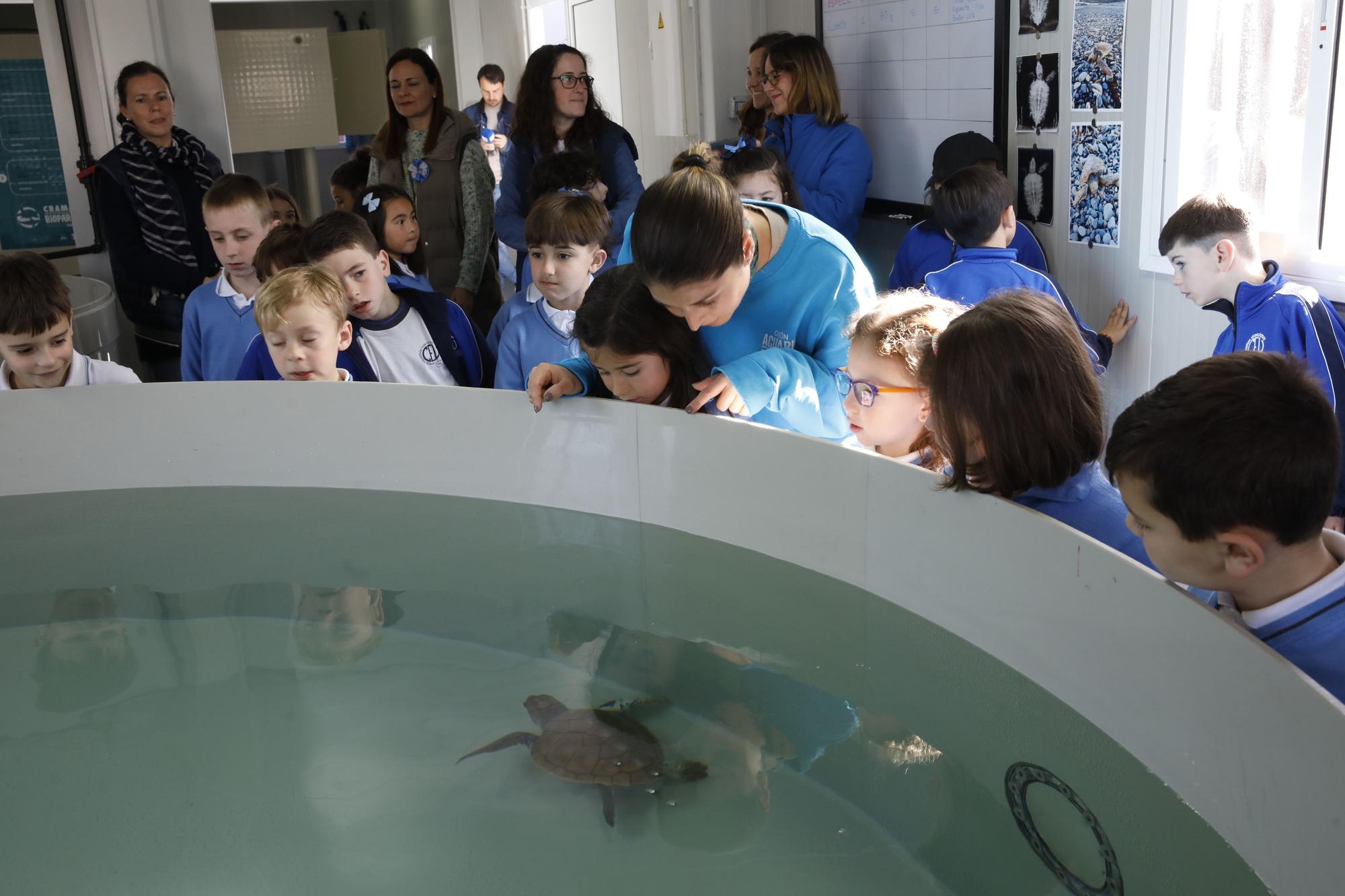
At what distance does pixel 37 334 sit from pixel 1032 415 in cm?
220

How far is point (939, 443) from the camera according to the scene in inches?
63.6

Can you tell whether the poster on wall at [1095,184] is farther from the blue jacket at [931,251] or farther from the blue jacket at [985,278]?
the blue jacket at [985,278]

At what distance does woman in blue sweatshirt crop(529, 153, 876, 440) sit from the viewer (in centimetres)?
179

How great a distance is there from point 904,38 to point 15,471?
3420mm

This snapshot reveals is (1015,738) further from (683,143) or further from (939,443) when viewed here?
(683,143)

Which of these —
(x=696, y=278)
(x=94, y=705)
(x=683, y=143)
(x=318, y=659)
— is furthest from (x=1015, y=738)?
(x=683, y=143)

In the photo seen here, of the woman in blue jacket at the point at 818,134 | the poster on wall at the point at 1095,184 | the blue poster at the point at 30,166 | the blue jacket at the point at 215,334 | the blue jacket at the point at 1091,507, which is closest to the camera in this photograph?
the blue jacket at the point at 1091,507

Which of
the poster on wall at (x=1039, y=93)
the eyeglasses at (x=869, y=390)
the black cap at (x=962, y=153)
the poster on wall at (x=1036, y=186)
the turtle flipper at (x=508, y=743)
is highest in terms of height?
the poster on wall at (x=1039, y=93)

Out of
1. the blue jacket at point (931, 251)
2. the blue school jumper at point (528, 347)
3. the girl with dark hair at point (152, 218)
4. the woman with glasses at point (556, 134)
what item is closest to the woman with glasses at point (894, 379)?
the blue school jumper at point (528, 347)

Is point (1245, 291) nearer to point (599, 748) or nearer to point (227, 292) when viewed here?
point (599, 748)

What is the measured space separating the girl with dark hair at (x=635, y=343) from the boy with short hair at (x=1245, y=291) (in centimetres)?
139

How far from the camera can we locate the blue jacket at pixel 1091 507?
1465 millimetres

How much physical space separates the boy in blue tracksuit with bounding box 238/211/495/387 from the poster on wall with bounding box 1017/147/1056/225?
2.09 meters

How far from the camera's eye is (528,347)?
2.69 metres
